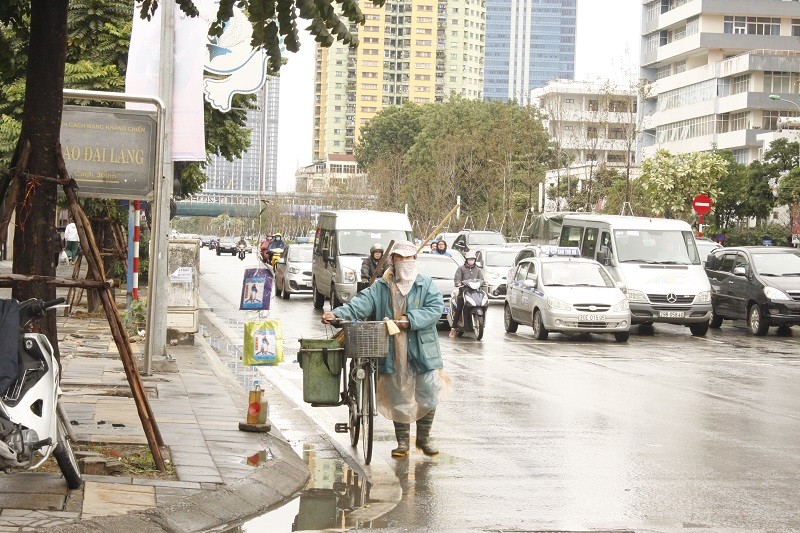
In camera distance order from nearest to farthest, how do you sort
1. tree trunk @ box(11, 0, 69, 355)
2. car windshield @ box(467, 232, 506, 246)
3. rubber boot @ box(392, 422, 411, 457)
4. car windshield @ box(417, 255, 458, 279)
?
tree trunk @ box(11, 0, 69, 355) < rubber boot @ box(392, 422, 411, 457) < car windshield @ box(417, 255, 458, 279) < car windshield @ box(467, 232, 506, 246)

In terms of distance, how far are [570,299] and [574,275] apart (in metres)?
1.15

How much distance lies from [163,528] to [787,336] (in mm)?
22400

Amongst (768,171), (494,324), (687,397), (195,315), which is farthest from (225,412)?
(768,171)

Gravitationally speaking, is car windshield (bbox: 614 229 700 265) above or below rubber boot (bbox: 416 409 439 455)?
above

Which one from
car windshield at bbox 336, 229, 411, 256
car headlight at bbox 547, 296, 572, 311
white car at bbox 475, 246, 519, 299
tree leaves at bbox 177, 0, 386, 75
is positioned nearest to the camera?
tree leaves at bbox 177, 0, 386, 75

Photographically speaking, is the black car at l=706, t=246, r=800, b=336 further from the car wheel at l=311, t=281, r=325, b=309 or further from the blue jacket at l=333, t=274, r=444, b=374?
the blue jacket at l=333, t=274, r=444, b=374

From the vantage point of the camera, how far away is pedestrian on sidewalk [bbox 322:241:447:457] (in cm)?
1105

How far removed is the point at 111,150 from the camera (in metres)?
12.8

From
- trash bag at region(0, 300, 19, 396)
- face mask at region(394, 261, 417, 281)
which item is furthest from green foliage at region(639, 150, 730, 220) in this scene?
trash bag at region(0, 300, 19, 396)

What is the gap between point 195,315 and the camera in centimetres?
2000

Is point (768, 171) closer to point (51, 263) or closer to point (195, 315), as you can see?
point (195, 315)

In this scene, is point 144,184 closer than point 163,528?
No

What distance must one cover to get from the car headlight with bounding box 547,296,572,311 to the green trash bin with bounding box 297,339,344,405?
14.1m

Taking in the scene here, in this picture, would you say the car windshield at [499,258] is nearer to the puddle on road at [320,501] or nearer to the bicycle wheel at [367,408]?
the puddle on road at [320,501]
